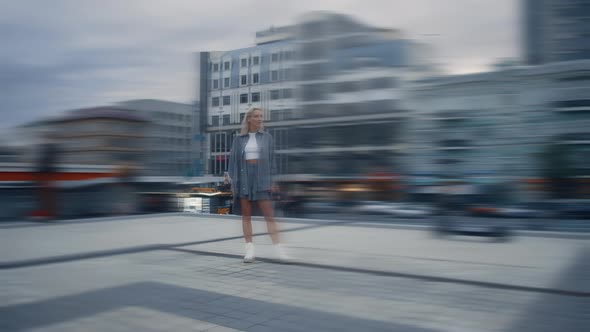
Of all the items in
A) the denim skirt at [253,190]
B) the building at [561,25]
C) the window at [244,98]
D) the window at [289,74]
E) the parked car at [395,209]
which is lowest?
the parked car at [395,209]

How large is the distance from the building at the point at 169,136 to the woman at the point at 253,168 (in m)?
8.89

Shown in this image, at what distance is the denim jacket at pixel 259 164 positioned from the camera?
15.9 ft

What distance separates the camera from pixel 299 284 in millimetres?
3680

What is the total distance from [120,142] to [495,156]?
450 inches

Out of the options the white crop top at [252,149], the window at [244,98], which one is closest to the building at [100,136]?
the window at [244,98]

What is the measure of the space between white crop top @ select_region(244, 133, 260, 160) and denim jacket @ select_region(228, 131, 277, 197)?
0.03m

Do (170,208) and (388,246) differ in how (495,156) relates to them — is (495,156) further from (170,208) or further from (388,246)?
(388,246)

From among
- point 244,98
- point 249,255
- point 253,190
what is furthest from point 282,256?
point 244,98

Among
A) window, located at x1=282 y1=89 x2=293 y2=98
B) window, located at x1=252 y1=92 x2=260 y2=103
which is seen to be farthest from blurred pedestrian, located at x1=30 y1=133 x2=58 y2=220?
window, located at x1=282 y1=89 x2=293 y2=98

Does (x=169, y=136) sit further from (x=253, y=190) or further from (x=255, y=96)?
(x=253, y=190)

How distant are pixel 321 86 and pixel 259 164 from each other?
35.6ft

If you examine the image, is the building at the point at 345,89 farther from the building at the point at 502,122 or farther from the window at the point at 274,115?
the building at the point at 502,122

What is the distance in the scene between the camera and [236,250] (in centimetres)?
532

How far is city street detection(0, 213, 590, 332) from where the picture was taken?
2736 mm
